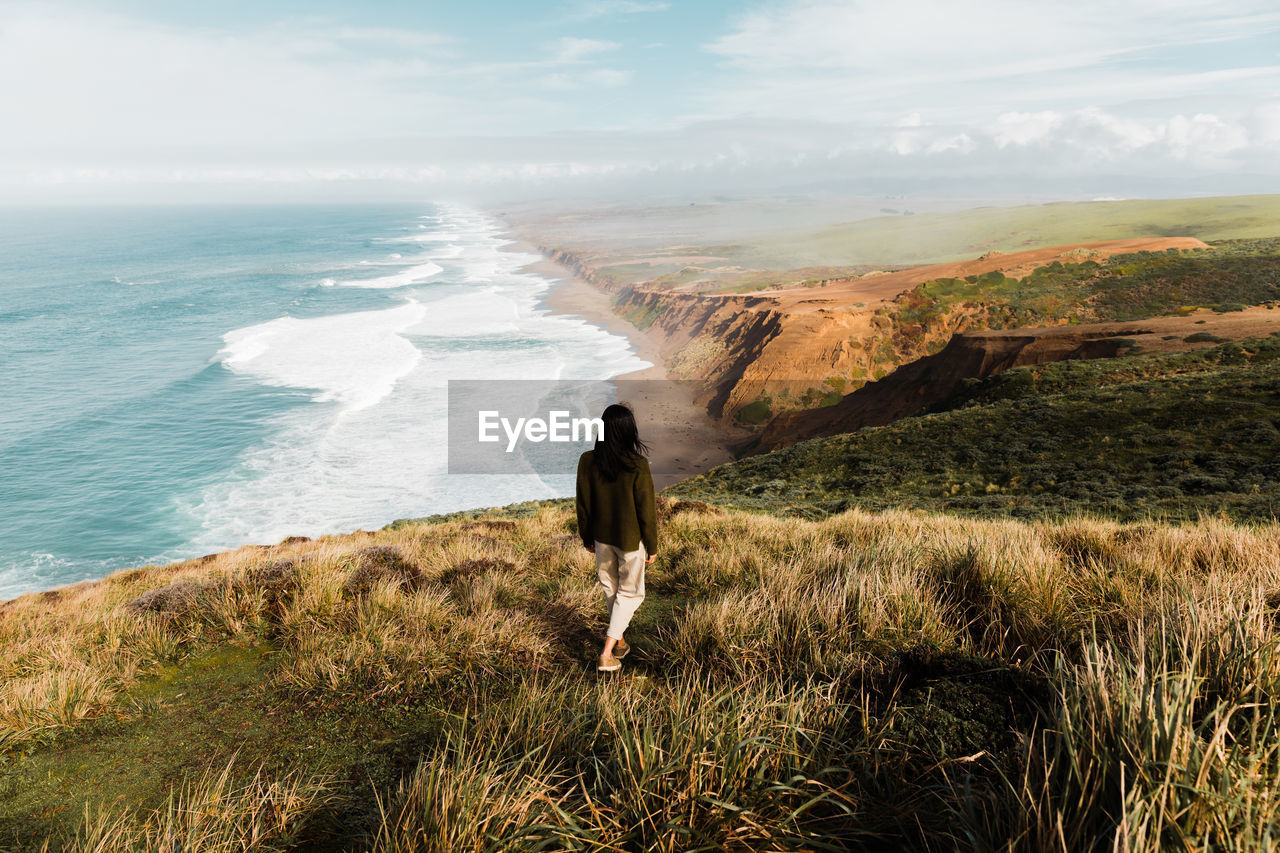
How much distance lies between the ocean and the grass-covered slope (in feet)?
43.8

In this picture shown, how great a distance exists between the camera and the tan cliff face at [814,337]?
A: 130ft

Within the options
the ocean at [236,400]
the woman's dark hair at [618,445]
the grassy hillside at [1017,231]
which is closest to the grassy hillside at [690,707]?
the woman's dark hair at [618,445]

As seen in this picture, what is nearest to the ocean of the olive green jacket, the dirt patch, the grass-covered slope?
the grass-covered slope

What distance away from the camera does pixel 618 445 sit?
419cm

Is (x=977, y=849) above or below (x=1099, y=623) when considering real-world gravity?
above

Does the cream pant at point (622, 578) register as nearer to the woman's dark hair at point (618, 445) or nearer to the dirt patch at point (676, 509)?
the woman's dark hair at point (618, 445)

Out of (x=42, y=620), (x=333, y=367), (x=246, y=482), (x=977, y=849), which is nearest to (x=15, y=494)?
(x=246, y=482)

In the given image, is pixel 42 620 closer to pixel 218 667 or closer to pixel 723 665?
pixel 218 667

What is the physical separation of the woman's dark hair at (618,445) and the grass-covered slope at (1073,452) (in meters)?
9.88

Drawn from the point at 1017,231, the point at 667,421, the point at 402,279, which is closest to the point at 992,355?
the point at 667,421

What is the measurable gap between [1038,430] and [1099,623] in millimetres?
17406

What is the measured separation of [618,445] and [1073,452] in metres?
17.1

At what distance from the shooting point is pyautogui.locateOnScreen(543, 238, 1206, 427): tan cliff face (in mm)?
39719

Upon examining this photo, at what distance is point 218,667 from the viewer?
476cm
